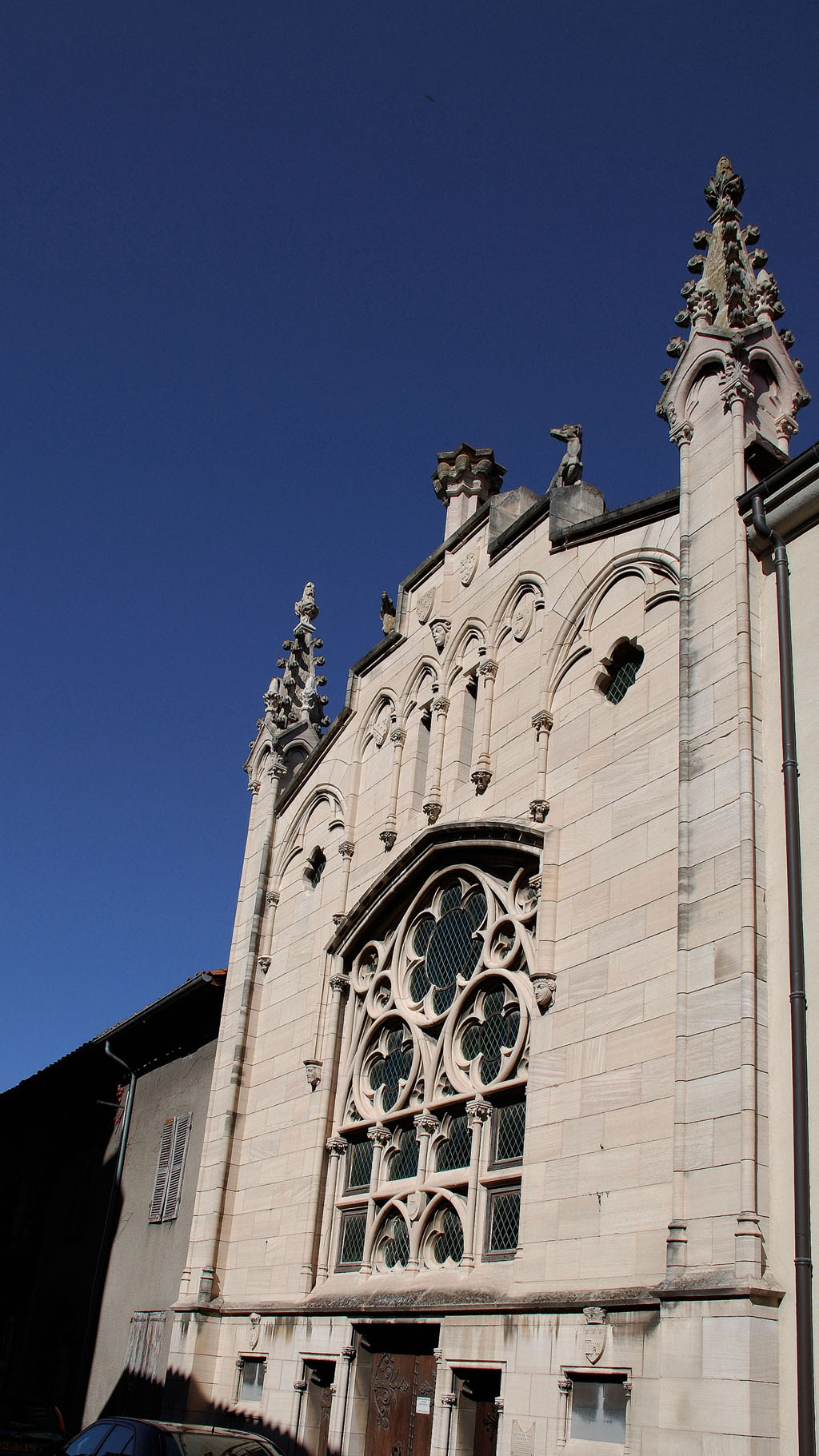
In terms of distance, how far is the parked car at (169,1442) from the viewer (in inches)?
409

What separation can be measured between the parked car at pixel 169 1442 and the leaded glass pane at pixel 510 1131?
3.52 meters

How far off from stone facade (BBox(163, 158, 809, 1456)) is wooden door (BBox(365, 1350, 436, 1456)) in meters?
0.04

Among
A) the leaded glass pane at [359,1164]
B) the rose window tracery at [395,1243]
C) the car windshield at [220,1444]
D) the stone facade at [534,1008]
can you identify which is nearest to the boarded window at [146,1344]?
the stone facade at [534,1008]

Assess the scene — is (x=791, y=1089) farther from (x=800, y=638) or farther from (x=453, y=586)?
(x=453, y=586)

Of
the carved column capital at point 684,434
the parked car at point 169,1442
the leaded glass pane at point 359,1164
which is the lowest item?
the parked car at point 169,1442

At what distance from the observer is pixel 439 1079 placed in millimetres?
14648

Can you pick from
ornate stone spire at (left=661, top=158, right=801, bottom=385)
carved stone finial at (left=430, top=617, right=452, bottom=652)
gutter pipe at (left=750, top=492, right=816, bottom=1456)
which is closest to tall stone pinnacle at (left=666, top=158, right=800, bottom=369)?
ornate stone spire at (left=661, top=158, right=801, bottom=385)

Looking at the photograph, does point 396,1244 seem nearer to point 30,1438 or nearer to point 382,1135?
point 382,1135

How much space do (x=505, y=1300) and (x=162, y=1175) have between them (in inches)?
431

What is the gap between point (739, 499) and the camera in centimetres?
1186

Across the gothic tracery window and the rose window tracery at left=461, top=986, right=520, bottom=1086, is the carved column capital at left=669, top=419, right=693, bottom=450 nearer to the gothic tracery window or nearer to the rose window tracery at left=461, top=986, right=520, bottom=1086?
the gothic tracery window

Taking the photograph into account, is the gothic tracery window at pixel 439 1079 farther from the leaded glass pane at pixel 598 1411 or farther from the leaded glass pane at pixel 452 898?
the leaded glass pane at pixel 598 1411

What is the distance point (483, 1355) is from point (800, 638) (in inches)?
278

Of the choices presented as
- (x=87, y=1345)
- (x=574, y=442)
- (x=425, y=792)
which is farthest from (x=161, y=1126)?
(x=574, y=442)
